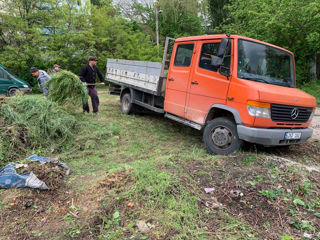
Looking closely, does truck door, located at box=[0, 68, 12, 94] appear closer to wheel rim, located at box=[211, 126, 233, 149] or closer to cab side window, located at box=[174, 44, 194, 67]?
cab side window, located at box=[174, 44, 194, 67]

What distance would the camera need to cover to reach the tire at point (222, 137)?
4.10 m

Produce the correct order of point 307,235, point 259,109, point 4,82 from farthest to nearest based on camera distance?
1. point 4,82
2. point 259,109
3. point 307,235

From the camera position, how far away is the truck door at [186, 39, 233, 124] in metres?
4.28

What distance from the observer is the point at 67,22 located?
14.8 meters

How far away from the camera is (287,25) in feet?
35.0

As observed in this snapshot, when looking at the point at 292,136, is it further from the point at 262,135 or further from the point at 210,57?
the point at 210,57

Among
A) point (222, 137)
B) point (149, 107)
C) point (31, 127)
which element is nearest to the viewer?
point (222, 137)

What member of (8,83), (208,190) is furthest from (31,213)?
(8,83)

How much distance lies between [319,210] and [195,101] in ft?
9.30

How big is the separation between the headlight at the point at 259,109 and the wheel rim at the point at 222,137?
591mm

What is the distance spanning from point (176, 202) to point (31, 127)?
353cm

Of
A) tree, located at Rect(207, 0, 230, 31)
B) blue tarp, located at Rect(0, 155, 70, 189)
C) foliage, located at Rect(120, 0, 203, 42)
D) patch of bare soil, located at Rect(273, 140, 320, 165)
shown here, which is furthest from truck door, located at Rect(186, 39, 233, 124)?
foliage, located at Rect(120, 0, 203, 42)

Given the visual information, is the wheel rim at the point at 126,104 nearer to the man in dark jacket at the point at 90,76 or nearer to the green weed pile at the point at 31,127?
the man in dark jacket at the point at 90,76

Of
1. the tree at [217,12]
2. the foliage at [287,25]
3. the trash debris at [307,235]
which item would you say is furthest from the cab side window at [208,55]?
the tree at [217,12]
